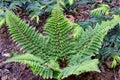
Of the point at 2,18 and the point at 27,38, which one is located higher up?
the point at 2,18

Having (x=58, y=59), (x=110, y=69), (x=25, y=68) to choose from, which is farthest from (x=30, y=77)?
(x=110, y=69)

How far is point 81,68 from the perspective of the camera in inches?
121

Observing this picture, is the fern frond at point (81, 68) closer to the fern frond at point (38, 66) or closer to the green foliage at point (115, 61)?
the fern frond at point (38, 66)

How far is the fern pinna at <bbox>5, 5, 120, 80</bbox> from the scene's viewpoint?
341cm

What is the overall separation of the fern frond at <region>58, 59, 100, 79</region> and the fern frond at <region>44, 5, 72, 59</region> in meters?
0.39


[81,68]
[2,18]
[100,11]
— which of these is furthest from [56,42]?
[2,18]

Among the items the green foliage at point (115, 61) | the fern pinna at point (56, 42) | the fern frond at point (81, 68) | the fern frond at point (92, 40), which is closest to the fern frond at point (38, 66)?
the fern pinna at point (56, 42)

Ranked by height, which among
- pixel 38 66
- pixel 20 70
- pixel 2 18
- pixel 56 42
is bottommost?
pixel 20 70

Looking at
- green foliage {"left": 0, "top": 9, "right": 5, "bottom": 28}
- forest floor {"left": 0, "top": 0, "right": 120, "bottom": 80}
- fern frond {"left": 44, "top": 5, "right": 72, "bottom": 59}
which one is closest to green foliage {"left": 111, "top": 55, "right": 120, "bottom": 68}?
forest floor {"left": 0, "top": 0, "right": 120, "bottom": 80}

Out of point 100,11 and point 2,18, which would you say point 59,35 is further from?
point 2,18

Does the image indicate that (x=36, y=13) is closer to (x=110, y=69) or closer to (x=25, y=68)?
(x=25, y=68)

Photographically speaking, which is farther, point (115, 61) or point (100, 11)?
point (100, 11)

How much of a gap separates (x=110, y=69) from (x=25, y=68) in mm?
1186

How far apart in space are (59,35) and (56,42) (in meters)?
0.11
